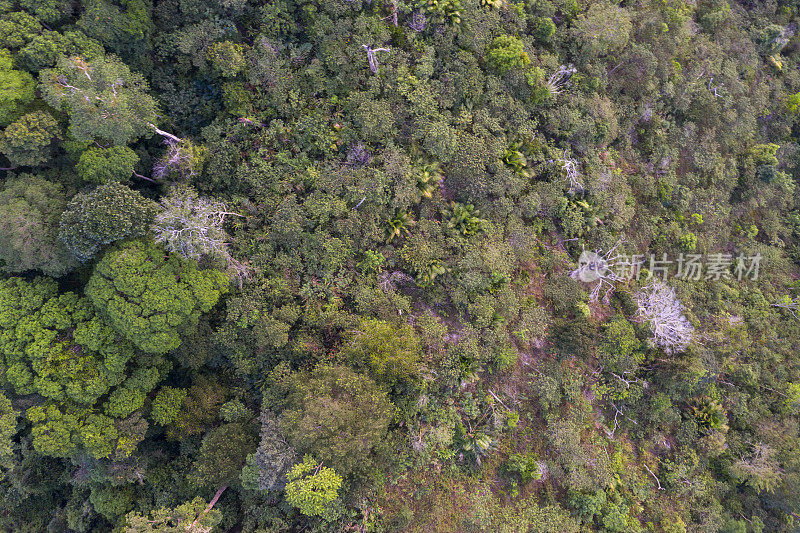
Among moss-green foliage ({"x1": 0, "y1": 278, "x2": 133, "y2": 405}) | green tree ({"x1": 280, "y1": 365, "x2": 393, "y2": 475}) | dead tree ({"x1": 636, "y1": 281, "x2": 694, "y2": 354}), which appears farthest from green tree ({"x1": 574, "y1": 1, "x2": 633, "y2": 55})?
moss-green foliage ({"x1": 0, "y1": 278, "x2": 133, "y2": 405})

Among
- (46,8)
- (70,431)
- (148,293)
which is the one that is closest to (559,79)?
(148,293)

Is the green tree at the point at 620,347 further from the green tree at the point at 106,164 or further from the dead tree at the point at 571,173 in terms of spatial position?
the green tree at the point at 106,164

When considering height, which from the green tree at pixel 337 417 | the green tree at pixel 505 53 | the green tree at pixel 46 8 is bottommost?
the green tree at pixel 337 417

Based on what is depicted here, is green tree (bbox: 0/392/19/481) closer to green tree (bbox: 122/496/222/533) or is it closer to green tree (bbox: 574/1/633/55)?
green tree (bbox: 122/496/222/533)

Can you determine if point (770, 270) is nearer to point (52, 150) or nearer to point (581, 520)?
point (581, 520)

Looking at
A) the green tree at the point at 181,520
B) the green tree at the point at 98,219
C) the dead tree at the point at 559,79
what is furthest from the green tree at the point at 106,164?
the dead tree at the point at 559,79

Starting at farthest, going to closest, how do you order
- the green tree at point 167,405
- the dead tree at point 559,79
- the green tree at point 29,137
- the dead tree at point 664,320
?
1. the dead tree at point 664,320
2. the dead tree at point 559,79
3. the green tree at point 167,405
4. the green tree at point 29,137
